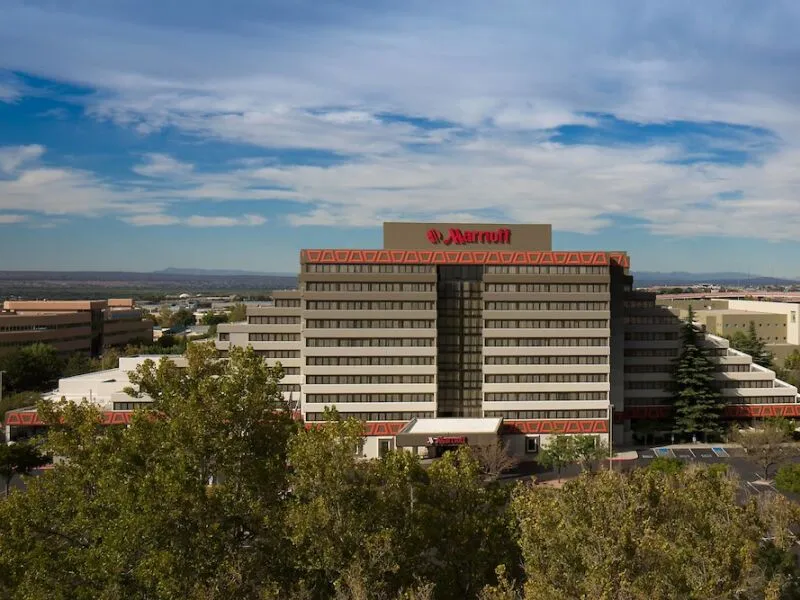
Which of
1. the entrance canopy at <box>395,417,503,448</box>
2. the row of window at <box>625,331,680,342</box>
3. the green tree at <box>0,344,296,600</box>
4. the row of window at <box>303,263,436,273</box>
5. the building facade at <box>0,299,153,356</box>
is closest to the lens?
the green tree at <box>0,344,296,600</box>

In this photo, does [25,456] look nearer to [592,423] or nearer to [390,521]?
[390,521]

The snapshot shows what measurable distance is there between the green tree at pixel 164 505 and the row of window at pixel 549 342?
5193 centimetres

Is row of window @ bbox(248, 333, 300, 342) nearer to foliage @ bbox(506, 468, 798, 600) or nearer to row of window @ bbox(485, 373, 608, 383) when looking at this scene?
row of window @ bbox(485, 373, 608, 383)

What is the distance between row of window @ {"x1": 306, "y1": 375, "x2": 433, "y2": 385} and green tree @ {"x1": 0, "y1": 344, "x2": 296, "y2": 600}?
48.5 metres

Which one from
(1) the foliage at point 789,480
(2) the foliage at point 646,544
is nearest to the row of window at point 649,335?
(1) the foliage at point 789,480

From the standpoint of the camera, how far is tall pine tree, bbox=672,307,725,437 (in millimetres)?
87625

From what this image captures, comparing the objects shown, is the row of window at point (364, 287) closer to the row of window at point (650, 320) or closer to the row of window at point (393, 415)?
the row of window at point (393, 415)

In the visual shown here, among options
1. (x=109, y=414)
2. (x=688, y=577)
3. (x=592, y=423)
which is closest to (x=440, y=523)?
(x=688, y=577)

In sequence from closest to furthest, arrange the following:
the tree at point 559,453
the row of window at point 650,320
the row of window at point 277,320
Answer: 1. the tree at point 559,453
2. the row of window at point 277,320
3. the row of window at point 650,320

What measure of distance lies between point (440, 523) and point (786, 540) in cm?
1506

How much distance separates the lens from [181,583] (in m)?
28.0

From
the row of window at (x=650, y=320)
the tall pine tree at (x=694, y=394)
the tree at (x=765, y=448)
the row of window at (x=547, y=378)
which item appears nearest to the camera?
the tree at (x=765, y=448)

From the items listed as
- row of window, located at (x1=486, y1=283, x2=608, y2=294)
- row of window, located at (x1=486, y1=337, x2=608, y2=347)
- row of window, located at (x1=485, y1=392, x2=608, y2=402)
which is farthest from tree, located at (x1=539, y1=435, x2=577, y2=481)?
row of window, located at (x1=486, y1=283, x2=608, y2=294)

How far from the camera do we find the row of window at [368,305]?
83062 mm
